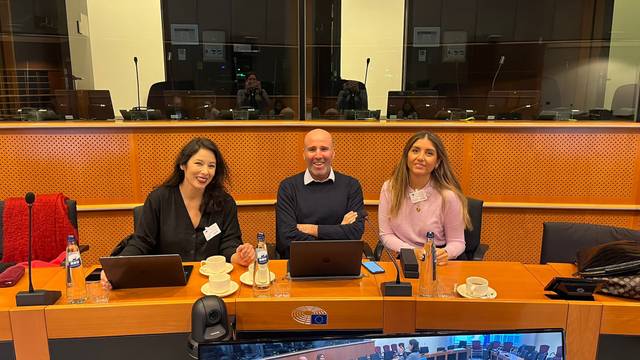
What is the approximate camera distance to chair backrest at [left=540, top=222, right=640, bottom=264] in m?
2.24

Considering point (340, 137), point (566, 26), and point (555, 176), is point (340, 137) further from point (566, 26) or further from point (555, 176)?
point (566, 26)

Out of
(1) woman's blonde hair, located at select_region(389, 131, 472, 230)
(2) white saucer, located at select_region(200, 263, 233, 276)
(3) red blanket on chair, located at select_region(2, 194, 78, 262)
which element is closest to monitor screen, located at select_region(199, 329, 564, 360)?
(2) white saucer, located at select_region(200, 263, 233, 276)

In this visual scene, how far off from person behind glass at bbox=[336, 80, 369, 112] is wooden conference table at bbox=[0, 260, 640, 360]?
8.33ft

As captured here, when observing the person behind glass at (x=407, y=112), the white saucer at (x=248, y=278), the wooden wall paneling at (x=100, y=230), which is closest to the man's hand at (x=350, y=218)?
the white saucer at (x=248, y=278)

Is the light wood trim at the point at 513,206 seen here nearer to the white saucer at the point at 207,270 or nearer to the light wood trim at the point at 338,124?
the light wood trim at the point at 338,124

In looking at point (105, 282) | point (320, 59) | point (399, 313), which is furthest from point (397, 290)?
point (320, 59)

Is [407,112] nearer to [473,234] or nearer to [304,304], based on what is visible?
[473,234]

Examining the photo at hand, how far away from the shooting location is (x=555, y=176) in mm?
3537

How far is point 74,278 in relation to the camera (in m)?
1.59

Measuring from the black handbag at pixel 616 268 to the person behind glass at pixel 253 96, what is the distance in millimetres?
2786

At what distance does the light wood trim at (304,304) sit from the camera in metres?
1.54

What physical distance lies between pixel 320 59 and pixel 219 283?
2807mm

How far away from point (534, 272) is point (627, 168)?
7.50 feet

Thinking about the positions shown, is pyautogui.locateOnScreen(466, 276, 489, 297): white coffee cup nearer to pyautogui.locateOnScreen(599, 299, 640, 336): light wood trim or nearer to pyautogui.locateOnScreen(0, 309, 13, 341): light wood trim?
pyautogui.locateOnScreen(599, 299, 640, 336): light wood trim
